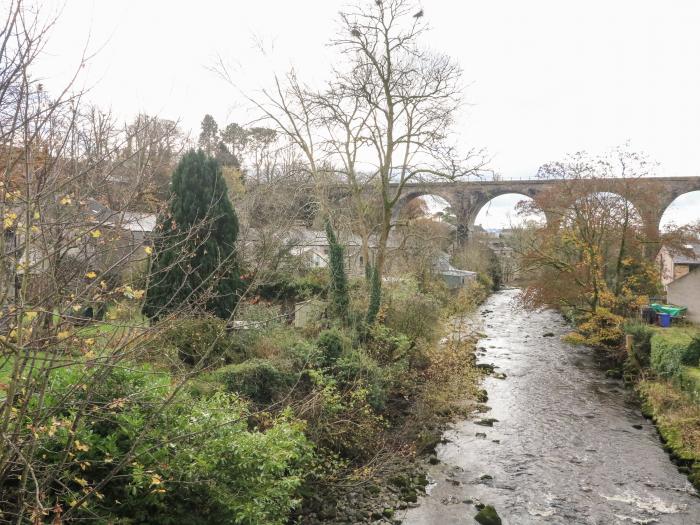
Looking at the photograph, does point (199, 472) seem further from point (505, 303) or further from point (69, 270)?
point (505, 303)

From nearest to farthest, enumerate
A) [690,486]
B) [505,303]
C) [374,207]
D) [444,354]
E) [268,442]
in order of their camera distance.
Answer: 1. [268,442]
2. [690,486]
3. [444,354]
4. [374,207]
5. [505,303]

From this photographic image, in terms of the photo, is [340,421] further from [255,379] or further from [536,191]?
[536,191]

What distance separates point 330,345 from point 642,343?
11.3 meters

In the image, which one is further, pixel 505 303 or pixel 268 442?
pixel 505 303

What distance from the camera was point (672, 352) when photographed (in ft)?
48.0

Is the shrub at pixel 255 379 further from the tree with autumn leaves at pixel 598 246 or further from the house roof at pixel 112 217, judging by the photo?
the tree with autumn leaves at pixel 598 246

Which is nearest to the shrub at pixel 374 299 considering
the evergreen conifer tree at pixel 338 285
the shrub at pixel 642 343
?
the evergreen conifer tree at pixel 338 285

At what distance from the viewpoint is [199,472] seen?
232 inches

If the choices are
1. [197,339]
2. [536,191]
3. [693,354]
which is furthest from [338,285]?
[536,191]

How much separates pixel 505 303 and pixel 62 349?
36016mm

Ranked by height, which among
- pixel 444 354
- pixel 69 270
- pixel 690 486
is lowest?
pixel 690 486

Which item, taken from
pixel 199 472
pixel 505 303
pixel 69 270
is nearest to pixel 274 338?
pixel 199 472

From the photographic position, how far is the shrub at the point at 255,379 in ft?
33.0

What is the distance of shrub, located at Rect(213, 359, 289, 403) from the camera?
10.1 m
